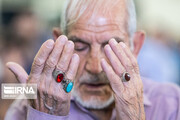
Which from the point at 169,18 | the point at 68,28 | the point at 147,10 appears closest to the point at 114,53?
the point at 68,28

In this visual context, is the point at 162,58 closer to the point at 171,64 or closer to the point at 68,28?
the point at 171,64

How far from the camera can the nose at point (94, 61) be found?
165cm

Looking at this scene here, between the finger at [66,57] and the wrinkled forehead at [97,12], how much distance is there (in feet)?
1.38

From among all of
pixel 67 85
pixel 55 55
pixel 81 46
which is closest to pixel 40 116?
pixel 67 85

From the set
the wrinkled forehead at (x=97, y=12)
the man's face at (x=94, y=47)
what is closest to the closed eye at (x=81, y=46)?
the man's face at (x=94, y=47)

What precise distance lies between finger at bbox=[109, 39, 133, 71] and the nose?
0.28 meters

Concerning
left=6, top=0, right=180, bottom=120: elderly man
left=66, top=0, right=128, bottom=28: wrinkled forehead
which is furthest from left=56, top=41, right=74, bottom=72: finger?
left=66, top=0, right=128, bottom=28: wrinkled forehead

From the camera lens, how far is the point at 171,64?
4.74 m

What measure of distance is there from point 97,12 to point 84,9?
0.29 ft

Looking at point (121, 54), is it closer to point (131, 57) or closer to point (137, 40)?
point (131, 57)

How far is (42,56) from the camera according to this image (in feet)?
4.42

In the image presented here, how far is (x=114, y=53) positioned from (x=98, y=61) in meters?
0.27

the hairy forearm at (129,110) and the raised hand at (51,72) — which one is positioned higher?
the raised hand at (51,72)

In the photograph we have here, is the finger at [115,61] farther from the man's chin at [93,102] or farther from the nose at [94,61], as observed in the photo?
the man's chin at [93,102]
